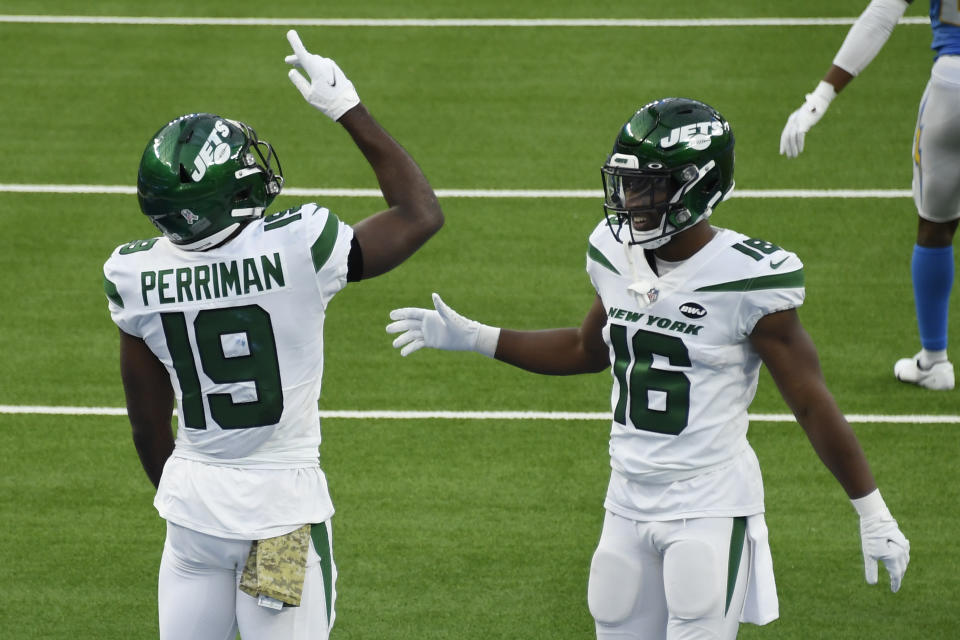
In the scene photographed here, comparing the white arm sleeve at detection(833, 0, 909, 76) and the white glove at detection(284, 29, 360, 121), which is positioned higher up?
the white glove at detection(284, 29, 360, 121)

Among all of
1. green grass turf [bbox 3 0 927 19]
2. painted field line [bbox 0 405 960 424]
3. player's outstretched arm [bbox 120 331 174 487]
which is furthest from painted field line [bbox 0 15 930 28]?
player's outstretched arm [bbox 120 331 174 487]

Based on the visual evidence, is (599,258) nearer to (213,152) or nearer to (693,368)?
(693,368)

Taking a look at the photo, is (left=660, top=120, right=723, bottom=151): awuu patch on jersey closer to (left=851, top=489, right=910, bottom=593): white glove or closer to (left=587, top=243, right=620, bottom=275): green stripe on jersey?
(left=587, top=243, right=620, bottom=275): green stripe on jersey

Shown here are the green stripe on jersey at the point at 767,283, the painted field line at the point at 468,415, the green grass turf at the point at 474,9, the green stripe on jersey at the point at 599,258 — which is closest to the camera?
the green stripe on jersey at the point at 767,283

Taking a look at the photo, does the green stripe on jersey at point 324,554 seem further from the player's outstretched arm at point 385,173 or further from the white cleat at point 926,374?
the white cleat at point 926,374

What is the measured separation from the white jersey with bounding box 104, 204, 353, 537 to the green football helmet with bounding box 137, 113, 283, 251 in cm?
5

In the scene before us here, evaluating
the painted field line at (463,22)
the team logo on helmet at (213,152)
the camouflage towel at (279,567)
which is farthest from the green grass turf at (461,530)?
the painted field line at (463,22)

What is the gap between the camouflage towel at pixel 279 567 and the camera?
10.8 feet

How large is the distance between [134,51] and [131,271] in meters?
7.45

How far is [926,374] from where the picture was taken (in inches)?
261

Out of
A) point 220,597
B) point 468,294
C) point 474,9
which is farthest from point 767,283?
point 474,9

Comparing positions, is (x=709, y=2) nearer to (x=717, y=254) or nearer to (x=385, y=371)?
(x=385, y=371)

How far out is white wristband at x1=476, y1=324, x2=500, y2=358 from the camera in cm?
398

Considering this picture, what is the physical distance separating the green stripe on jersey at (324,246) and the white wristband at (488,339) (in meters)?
0.73
